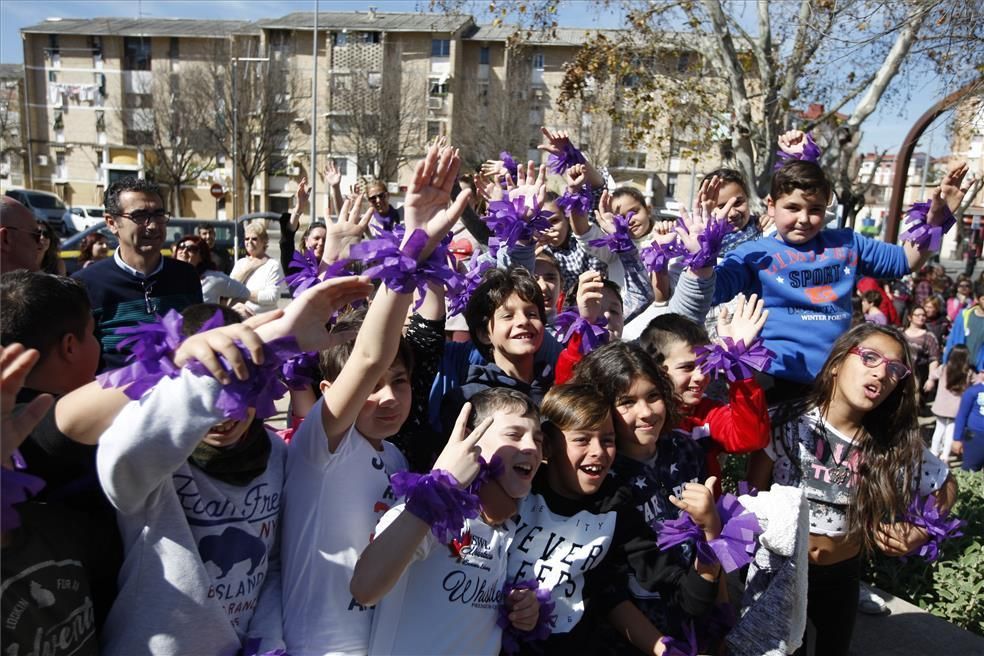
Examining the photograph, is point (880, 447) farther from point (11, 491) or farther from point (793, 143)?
point (11, 491)

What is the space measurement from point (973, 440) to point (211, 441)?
706cm

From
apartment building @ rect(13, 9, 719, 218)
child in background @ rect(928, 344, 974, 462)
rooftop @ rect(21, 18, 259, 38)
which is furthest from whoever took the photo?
rooftop @ rect(21, 18, 259, 38)

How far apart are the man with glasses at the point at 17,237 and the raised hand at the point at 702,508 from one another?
3211 mm

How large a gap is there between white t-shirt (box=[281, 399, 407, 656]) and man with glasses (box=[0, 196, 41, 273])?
7.63 ft

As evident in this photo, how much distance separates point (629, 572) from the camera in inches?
96.6

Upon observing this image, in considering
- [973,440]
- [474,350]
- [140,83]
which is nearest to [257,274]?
[474,350]

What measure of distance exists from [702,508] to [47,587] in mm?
1722

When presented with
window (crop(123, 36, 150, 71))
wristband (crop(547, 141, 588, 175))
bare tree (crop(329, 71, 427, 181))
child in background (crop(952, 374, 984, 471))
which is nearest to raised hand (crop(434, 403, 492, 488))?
wristband (crop(547, 141, 588, 175))

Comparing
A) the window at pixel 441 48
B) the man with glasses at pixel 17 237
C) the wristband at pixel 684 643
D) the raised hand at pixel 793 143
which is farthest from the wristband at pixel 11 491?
the window at pixel 441 48

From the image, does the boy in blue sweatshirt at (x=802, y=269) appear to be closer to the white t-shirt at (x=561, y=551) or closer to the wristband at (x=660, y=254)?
the wristband at (x=660, y=254)

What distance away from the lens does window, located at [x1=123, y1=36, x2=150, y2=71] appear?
54875 mm

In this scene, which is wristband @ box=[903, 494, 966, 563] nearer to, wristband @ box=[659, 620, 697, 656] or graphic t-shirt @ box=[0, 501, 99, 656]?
wristband @ box=[659, 620, 697, 656]

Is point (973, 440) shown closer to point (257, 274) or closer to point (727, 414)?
point (727, 414)

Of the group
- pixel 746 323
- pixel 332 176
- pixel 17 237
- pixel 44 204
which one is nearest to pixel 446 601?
pixel 746 323
